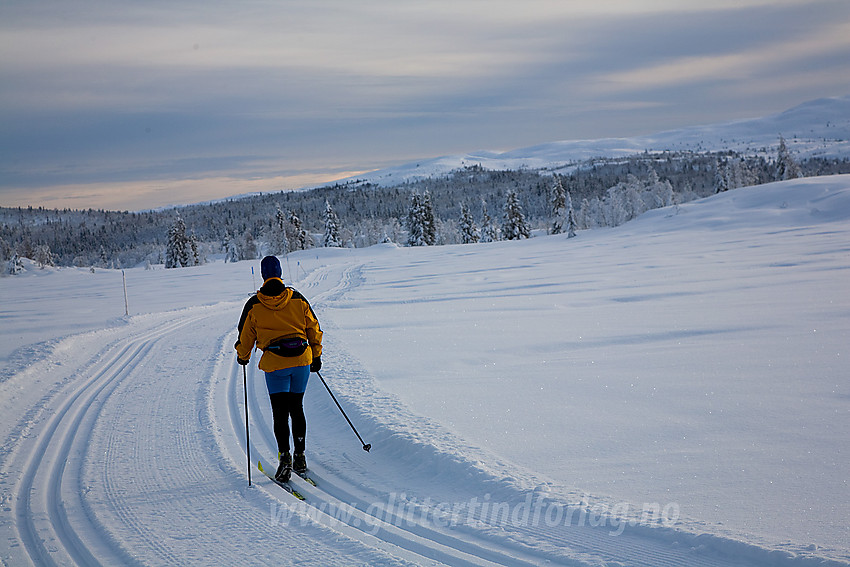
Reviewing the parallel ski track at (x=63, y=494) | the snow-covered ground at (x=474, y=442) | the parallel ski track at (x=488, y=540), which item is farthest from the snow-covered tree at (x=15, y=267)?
the parallel ski track at (x=488, y=540)

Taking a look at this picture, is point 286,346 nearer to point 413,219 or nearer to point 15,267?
point 15,267

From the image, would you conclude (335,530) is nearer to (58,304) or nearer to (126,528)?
(126,528)

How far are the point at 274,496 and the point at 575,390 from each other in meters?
3.67

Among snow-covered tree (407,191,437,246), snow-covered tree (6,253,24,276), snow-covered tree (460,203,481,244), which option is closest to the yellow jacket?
snow-covered tree (6,253,24,276)

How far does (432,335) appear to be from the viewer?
10.5 meters

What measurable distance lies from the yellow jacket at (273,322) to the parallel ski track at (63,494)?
5.57 feet

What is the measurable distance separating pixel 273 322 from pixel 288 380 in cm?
55

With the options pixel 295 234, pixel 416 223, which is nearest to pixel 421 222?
pixel 416 223

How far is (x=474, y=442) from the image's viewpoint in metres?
5.12

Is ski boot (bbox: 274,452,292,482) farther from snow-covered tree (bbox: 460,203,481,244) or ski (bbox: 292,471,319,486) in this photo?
snow-covered tree (bbox: 460,203,481,244)

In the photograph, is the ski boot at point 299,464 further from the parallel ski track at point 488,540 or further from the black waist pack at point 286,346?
the black waist pack at point 286,346

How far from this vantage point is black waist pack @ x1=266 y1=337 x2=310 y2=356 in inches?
187

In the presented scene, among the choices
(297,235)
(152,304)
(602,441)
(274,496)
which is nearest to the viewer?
(274,496)

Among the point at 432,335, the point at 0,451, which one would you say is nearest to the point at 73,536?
the point at 0,451
